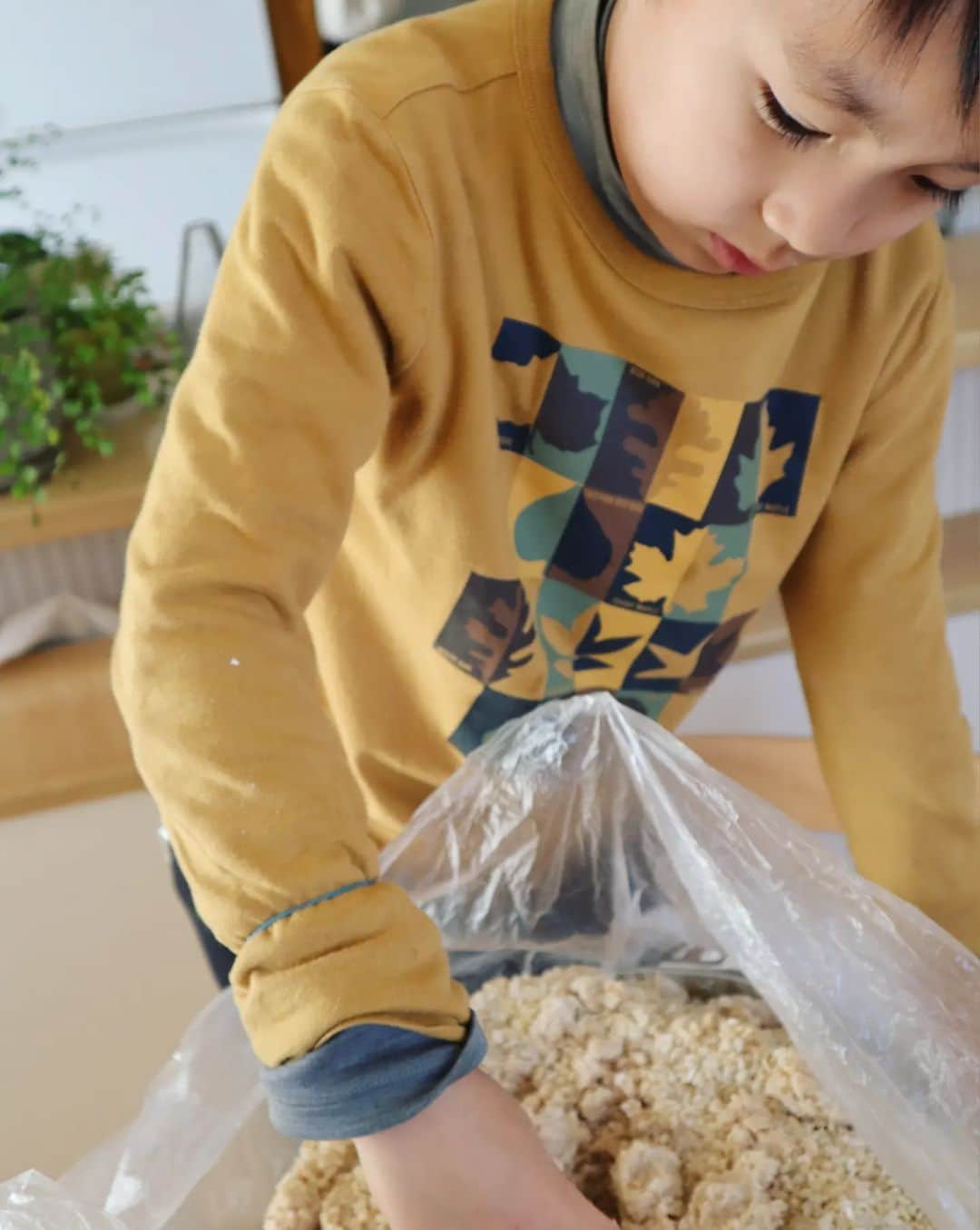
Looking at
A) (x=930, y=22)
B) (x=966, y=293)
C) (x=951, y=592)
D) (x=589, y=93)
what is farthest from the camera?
(x=951, y=592)

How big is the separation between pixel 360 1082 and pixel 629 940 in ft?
0.86

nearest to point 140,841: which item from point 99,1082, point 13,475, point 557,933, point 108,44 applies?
point 99,1082

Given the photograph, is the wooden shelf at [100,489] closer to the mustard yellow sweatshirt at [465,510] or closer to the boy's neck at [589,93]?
the mustard yellow sweatshirt at [465,510]

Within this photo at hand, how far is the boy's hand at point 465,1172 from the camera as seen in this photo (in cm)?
33

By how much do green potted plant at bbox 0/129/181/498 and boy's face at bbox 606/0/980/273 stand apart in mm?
494

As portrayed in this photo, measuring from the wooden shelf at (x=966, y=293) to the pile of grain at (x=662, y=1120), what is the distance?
1.79 feet

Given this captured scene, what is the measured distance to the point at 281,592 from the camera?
357 mm

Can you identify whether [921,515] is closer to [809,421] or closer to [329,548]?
[809,421]

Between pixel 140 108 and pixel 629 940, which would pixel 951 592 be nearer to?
pixel 629 940

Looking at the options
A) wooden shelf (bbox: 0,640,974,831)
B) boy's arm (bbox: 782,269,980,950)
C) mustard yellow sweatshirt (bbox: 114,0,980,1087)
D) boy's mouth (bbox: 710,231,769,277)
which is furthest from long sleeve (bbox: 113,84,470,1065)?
wooden shelf (bbox: 0,640,974,831)

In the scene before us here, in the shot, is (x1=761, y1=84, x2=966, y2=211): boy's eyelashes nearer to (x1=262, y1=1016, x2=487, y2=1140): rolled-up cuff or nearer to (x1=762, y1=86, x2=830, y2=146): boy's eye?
(x1=762, y1=86, x2=830, y2=146): boy's eye

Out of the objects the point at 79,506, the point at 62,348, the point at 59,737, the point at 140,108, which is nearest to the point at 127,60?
the point at 140,108

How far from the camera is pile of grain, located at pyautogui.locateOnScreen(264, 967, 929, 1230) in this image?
1.42ft

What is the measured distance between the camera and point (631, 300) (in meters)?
0.45
